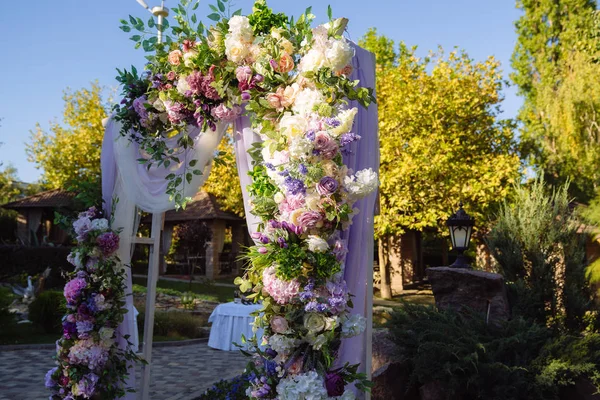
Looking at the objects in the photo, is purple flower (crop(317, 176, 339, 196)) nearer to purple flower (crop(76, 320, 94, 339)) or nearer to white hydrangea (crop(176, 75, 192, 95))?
white hydrangea (crop(176, 75, 192, 95))

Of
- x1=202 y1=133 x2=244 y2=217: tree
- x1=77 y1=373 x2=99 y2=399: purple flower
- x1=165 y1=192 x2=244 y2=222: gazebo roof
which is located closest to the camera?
x1=77 y1=373 x2=99 y2=399: purple flower

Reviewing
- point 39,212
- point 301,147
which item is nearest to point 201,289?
point 39,212

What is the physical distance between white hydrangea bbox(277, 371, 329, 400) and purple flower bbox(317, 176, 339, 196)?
3.68ft

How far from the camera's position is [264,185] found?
12.2 feet

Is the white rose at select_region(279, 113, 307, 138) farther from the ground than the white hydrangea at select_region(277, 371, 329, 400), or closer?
farther from the ground

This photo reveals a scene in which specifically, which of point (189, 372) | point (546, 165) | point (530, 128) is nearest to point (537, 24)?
point (530, 128)

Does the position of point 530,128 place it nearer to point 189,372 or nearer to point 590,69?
point 590,69

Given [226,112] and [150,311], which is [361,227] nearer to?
[226,112]

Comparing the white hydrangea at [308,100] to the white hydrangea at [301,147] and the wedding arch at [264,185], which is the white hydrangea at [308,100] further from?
the white hydrangea at [301,147]

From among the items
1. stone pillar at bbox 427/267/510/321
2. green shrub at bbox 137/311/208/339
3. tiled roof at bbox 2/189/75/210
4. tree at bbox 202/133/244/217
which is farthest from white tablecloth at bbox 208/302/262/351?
tiled roof at bbox 2/189/75/210

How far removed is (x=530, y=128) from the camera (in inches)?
846

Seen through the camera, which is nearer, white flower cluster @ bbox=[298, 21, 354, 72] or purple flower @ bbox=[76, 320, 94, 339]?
white flower cluster @ bbox=[298, 21, 354, 72]

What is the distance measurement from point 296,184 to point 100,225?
104 inches

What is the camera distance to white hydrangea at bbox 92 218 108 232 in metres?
5.17
